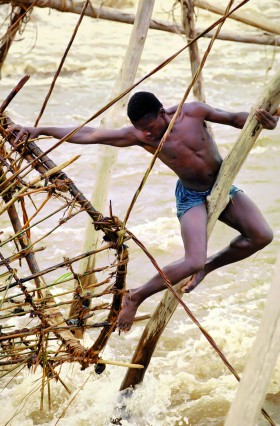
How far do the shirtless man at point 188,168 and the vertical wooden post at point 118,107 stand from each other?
1.20m

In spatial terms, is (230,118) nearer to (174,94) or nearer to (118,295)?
(118,295)

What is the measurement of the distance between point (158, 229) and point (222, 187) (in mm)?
3663

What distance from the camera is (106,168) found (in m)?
5.14

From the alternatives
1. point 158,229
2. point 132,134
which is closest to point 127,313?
point 132,134

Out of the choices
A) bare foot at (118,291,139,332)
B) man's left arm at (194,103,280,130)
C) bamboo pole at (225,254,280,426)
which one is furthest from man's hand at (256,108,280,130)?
bamboo pole at (225,254,280,426)

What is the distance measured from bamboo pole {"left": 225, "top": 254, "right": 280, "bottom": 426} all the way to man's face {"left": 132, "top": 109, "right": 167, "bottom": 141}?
1.44 m

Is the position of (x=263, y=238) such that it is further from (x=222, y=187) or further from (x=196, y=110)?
(x=196, y=110)

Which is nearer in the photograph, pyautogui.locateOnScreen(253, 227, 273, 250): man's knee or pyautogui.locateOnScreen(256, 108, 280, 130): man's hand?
pyautogui.locateOnScreen(256, 108, 280, 130): man's hand

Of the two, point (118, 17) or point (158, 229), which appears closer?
point (118, 17)

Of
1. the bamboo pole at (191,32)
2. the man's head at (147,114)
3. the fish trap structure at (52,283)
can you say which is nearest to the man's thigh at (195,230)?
the man's head at (147,114)

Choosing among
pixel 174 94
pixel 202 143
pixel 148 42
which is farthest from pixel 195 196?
pixel 148 42

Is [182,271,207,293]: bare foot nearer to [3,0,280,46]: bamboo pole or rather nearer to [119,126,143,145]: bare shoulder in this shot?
[119,126,143,145]: bare shoulder

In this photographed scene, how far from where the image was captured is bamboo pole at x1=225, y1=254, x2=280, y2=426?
93.4 inches

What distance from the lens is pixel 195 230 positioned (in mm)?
3754
